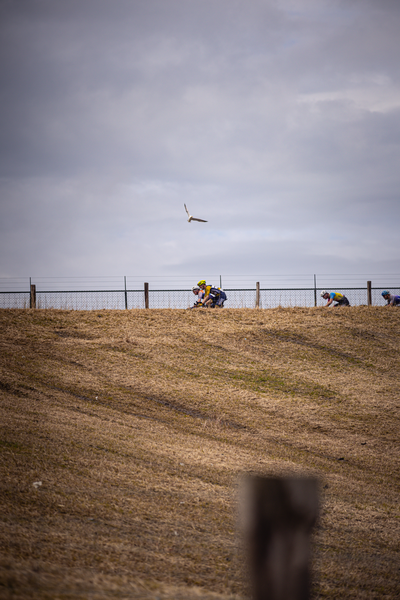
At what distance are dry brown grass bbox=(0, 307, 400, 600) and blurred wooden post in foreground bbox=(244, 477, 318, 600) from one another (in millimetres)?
832

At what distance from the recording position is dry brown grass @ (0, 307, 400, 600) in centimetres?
296

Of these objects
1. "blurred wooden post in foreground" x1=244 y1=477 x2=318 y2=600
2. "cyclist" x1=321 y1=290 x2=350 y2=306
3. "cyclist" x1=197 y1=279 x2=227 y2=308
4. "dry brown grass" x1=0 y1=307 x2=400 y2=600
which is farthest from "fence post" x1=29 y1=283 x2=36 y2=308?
"blurred wooden post in foreground" x1=244 y1=477 x2=318 y2=600

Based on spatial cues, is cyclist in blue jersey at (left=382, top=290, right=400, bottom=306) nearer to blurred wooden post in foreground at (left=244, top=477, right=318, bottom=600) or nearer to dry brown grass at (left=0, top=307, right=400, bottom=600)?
dry brown grass at (left=0, top=307, right=400, bottom=600)

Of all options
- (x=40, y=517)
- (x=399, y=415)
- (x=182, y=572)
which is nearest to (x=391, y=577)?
(x=182, y=572)

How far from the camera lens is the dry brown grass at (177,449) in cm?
296

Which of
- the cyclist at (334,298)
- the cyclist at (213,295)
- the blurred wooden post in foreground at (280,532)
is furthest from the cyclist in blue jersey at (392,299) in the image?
the blurred wooden post in foreground at (280,532)

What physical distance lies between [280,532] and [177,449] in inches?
176

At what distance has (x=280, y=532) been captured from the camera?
1.62 m

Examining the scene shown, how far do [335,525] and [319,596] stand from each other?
126 cm

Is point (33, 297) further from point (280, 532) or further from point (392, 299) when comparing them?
point (280, 532)

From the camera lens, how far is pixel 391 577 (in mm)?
3275

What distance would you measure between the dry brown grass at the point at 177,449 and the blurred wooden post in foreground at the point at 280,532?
0.83 metres

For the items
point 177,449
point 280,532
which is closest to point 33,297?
point 177,449

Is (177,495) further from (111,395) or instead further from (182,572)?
(111,395)
